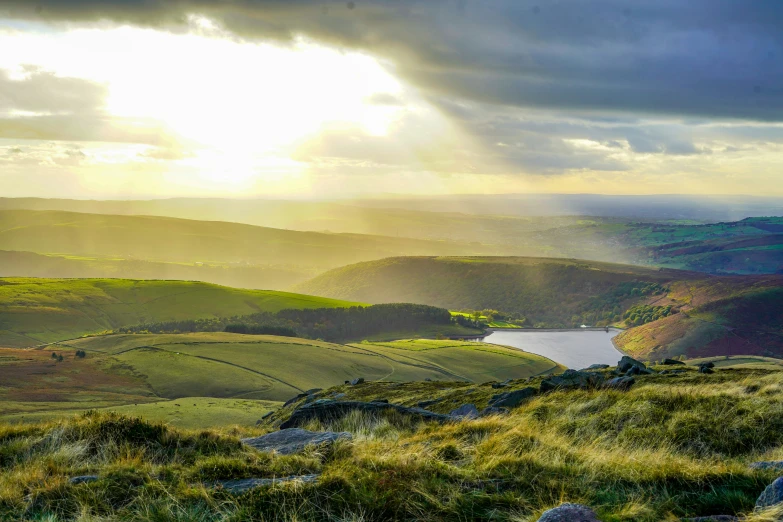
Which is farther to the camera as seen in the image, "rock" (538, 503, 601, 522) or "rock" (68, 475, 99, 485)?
"rock" (68, 475, 99, 485)

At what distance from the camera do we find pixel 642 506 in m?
7.84

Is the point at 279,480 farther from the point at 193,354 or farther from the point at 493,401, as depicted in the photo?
the point at 193,354

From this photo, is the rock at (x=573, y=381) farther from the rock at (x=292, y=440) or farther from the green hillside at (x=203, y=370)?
the green hillside at (x=203, y=370)

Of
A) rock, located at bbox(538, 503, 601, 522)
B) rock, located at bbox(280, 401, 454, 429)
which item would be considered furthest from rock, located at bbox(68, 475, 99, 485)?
rock, located at bbox(280, 401, 454, 429)

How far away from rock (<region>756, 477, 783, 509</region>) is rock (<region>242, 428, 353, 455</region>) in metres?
6.87

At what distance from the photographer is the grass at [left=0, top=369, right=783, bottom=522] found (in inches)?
319

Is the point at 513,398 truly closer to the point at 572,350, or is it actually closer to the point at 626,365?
the point at 626,365

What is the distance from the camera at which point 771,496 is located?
7.66 metres

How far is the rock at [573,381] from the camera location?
21375mm

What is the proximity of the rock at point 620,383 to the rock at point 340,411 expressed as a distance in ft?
21.2

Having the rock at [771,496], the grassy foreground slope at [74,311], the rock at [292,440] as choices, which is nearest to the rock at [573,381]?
the rock at [292,440]

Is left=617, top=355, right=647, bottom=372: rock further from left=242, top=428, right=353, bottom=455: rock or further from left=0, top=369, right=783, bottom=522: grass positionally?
left=242, top=428, right=353, bottom=455: rock

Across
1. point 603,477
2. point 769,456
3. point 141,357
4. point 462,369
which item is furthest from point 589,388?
point 462,369

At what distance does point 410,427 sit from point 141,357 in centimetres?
10006
